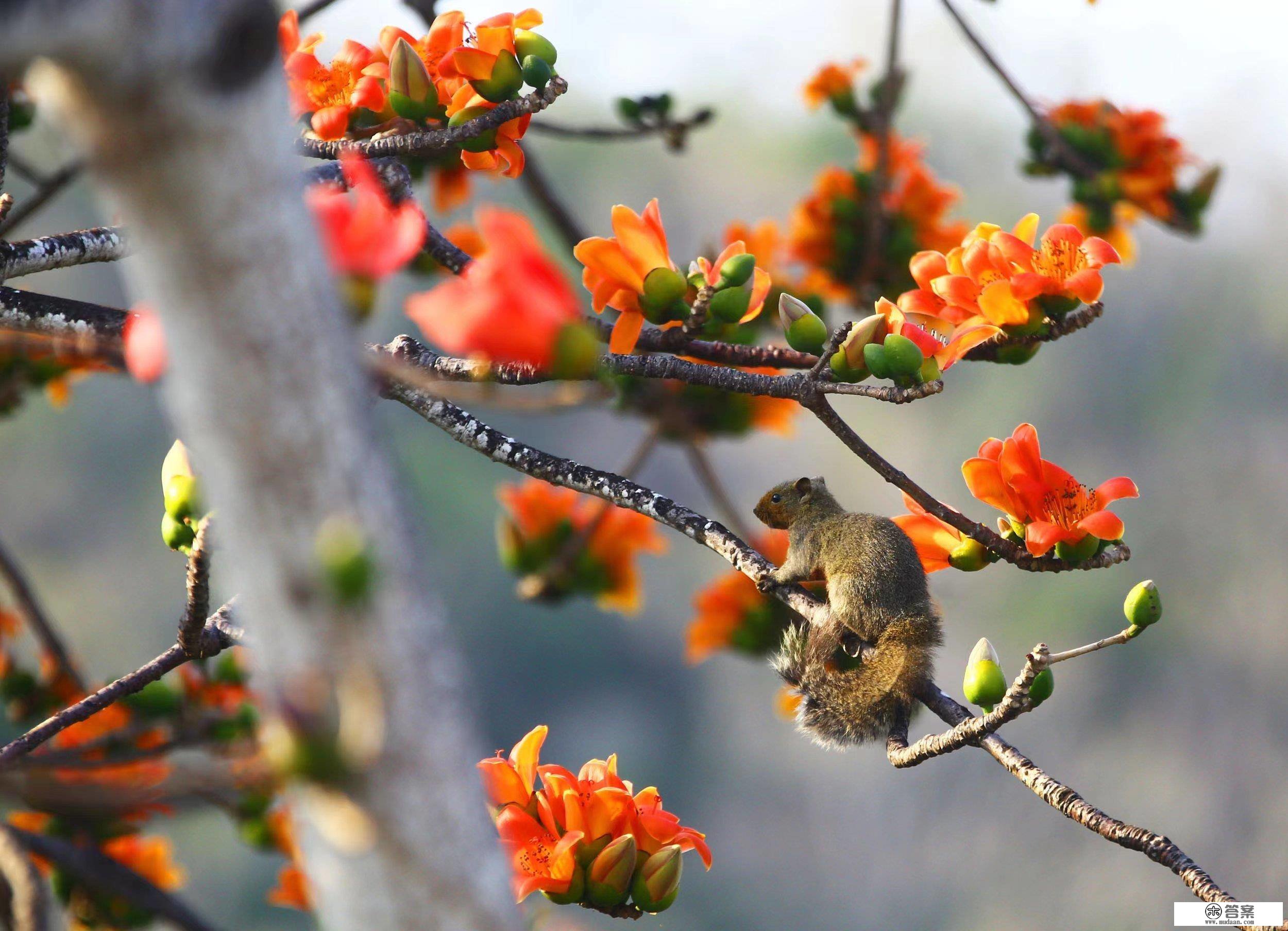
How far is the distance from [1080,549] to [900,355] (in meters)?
0.45

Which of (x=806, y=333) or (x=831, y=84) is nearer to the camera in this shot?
(x=806, y=333)

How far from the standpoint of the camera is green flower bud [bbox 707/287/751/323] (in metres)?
1.60

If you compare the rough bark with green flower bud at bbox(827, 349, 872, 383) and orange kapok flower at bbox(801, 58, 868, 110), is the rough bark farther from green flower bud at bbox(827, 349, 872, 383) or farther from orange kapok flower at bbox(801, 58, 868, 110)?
orange kapok flower at bbox(801, 58, 868, 110)

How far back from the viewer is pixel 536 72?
1.73 m

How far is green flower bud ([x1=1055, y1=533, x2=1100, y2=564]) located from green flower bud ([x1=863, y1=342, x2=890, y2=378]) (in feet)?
1.35

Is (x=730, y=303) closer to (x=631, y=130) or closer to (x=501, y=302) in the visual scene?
(x=501, y=302)

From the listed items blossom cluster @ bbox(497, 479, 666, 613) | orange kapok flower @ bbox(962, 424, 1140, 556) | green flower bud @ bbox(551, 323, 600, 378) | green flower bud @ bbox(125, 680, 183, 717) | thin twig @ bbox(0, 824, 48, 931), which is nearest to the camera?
green flower bud @ bbox(551, 323, 600, 378)

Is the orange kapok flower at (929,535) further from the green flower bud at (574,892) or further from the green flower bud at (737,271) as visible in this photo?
the green flower bud at (574,892)

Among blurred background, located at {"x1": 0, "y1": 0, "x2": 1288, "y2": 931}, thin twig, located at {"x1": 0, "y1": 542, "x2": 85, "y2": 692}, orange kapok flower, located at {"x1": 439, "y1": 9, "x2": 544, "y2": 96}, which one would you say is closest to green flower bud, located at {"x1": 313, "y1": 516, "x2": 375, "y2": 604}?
orange kapok flower, located at {"x1": 439, "y1": 9, "x2": 544, "y2": 96}

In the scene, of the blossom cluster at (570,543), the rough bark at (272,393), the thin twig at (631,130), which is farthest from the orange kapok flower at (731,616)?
the rough bark at (272,393)

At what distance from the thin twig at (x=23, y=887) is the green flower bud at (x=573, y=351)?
871mm

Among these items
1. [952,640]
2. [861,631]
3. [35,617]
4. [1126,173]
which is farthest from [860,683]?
[952,640]

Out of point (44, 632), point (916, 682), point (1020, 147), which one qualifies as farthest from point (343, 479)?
point (1020, 147)

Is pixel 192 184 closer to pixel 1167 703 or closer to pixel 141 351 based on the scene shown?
pixel 141 351
